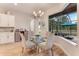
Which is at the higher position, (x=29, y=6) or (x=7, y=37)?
(x=29, y=6)

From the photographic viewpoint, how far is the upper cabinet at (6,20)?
6.61 feet

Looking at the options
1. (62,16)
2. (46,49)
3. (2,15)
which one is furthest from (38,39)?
(2,15)

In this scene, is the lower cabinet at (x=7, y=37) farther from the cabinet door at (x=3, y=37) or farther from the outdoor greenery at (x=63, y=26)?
the outdoor greenery at (x=63, y=26)

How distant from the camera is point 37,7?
201 centimetres

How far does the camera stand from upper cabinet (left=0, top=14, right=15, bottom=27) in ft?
6.61

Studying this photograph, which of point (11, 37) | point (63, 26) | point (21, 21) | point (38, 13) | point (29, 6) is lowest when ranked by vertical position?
point (11, 37)

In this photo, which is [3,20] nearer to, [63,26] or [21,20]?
[21,20]

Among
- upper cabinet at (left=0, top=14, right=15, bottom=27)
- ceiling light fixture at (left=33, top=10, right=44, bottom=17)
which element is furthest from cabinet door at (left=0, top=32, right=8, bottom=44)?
ceiling light fixture at (left=33, top=10, right=44, bottom=17)

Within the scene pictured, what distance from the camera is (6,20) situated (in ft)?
6.81

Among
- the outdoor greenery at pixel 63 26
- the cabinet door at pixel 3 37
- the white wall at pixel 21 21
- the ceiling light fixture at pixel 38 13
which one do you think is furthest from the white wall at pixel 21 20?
the outdoor greenery at pixel 63 26

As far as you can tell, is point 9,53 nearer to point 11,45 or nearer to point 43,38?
point 11,45

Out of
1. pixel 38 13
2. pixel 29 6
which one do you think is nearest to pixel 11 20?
pixel 29 6

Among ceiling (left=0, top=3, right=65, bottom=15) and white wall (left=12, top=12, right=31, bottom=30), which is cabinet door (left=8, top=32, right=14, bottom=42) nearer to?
white wall (left=12, top=12, right=31, bottom=30)

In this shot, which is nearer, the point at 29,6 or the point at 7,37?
the point at 29,6
